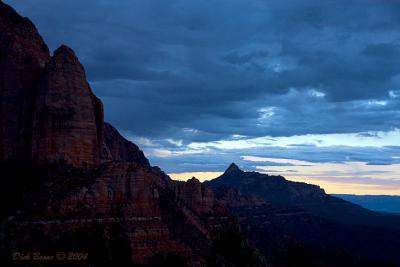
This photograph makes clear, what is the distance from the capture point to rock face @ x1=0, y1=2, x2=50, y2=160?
13012 cm

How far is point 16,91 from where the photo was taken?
132m

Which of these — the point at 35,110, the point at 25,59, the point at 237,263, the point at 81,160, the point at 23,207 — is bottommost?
the point at 237,263

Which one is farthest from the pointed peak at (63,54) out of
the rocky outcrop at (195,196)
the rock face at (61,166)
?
the rocky outcrop at (195,196)

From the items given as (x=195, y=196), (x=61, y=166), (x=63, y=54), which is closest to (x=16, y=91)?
(x=63, y=54)

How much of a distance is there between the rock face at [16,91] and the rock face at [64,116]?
Answer: 4.64 meters

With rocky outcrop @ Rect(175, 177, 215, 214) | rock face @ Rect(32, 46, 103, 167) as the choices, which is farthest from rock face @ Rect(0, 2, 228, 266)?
rocky outcrop @ Rect(175, 177, 215, 214)

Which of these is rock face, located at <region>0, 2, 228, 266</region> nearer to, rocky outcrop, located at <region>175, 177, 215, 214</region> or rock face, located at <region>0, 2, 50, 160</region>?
rock face, located at <region>0, 2, 50, 160</region>

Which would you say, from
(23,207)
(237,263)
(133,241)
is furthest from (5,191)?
(237,263)

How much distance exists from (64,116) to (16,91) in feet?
46.6

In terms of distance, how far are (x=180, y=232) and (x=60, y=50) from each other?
152ft

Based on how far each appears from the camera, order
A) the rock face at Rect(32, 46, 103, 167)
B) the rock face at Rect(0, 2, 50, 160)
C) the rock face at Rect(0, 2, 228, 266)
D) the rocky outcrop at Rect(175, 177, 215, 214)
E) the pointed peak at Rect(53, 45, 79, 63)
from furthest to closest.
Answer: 1. the rocky outcrop at Rect(175, 177, 215, 214)
2. the rock face at Rect(0, 2, 50, 160)
3. the pointed peak at Rect(53, 45, 79, 63)
4. the rock face at Rect(32, 46, 103, 167)
5. the rock face at Rect(0, 2, 228, 266)

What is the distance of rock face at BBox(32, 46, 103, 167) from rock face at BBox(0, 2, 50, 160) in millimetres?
4636

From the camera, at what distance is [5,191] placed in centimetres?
12100

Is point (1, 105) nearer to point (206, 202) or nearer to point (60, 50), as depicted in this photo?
point (60, 50)
